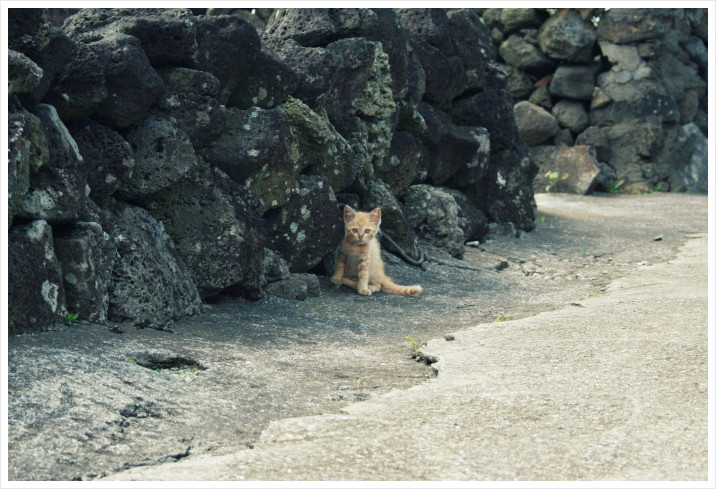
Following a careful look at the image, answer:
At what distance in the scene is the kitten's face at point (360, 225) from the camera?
8383 millimetres

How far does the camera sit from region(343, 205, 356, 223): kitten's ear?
8.47 m

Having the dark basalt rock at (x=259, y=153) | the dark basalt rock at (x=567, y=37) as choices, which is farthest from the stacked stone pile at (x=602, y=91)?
the dark basalt rock at (x=259, y=153)

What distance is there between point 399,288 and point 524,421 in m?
4.01

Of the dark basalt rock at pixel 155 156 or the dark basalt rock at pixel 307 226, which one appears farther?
the dark basalt rock at pixel 307 226

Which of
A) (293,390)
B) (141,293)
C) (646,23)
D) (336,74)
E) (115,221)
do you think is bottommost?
(293,390)

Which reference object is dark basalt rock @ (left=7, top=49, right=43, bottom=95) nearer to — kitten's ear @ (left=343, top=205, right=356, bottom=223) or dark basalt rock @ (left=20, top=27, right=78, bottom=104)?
dark basalt rock @ (left=20, top=27, right=78, bottom=104)

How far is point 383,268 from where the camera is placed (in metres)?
8.63

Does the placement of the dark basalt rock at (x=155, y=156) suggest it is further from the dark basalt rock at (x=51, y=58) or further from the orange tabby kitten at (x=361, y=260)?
the orange tabby kitten at (x=361, y=260)

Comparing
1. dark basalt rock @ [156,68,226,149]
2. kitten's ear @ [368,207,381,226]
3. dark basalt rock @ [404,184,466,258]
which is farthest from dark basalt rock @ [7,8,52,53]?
dark basalt rock @ [404,184,466,258]

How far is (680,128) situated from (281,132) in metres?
13.4

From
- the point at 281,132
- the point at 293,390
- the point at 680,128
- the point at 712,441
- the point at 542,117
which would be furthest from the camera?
the point at 680,128

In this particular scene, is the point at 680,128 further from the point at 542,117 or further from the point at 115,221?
the point at 115,221

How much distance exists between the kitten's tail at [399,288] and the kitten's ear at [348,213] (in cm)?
69

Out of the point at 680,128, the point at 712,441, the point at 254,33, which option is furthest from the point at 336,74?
the point at 680,128
